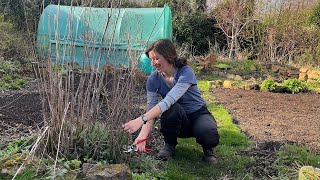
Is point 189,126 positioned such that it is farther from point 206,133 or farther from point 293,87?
point 293,87

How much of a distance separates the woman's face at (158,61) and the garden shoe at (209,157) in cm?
91

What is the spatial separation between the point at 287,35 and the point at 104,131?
1066 centimetres

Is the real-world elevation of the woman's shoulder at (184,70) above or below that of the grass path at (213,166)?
above

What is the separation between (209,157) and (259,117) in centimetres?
242

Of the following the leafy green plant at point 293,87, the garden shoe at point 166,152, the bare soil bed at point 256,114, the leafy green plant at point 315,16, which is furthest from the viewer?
the leafy green plant at point 315,16

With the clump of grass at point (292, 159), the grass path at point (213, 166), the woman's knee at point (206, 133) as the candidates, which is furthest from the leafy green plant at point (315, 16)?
the woman's knee at point (206, 133)

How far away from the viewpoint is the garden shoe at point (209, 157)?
4273mm

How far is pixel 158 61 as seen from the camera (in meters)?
4.12

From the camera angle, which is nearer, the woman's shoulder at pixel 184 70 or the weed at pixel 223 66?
the woman's shoulder at pixel 184 70

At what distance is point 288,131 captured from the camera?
568 centimetres

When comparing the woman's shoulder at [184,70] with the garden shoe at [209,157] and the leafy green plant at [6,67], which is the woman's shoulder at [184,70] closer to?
the garden shoe at [209,157]

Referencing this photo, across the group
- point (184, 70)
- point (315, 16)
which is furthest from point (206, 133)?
point (315, 16)

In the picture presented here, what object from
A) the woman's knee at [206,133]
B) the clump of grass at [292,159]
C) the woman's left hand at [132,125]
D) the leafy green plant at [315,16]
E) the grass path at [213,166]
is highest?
the leafy green plant at [315,16]

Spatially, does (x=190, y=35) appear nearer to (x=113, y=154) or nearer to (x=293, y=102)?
(x=293, y=102)
